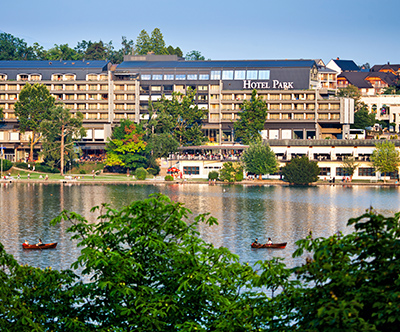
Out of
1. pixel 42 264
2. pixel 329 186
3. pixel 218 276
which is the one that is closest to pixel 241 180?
pixel 329 186

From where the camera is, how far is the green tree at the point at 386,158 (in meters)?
170

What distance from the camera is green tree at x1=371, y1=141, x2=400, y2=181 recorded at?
169500 mm

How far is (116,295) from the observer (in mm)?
28203

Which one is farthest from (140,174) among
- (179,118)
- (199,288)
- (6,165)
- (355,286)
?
(355,286)

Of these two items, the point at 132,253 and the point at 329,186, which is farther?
the point at 329,186

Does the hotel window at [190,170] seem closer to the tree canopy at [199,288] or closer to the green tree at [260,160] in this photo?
the green tree at [260,160]

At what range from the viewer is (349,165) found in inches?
6850

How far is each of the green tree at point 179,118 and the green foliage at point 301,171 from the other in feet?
104

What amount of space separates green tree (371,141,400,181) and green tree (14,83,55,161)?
83.4 metres

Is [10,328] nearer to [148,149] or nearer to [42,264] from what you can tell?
[42,264]

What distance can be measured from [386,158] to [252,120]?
39.5 m

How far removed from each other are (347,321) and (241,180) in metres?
149

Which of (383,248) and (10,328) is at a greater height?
(383,248)

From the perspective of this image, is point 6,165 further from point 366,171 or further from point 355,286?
point 355,286
